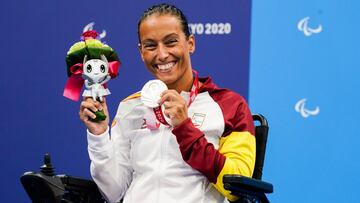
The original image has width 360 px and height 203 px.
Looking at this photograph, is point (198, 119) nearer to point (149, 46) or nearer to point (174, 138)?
point (174, 138)

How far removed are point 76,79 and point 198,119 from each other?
41cm

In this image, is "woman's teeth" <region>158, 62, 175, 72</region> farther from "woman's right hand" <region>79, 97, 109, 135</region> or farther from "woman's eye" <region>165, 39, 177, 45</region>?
"woman's right hand" <region>79, 97, 109, 135</region>

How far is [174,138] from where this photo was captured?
2156 mm

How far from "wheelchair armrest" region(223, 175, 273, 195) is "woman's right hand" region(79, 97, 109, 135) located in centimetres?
47

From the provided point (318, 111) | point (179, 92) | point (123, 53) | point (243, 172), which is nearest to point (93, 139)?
point (179, 92)

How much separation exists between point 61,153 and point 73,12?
2.44 feet

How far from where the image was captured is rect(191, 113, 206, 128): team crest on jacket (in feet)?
7.07

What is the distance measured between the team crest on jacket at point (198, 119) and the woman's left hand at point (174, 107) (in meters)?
0.14

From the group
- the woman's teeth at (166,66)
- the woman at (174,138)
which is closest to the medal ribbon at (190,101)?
the woman at (174,138)

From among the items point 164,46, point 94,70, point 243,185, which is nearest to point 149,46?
point 164,46

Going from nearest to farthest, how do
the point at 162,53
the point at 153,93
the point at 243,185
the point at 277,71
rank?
the point at 243,185, the point at 153,93, the point at 162,53, the point at 277,71

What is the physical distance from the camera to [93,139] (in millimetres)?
2145

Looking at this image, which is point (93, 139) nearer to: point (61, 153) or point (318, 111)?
point (61, 153)

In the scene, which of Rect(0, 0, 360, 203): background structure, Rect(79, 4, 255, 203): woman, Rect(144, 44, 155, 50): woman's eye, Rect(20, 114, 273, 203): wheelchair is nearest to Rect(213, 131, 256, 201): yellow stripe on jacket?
Rect(79, 4, 255, 203): woman
